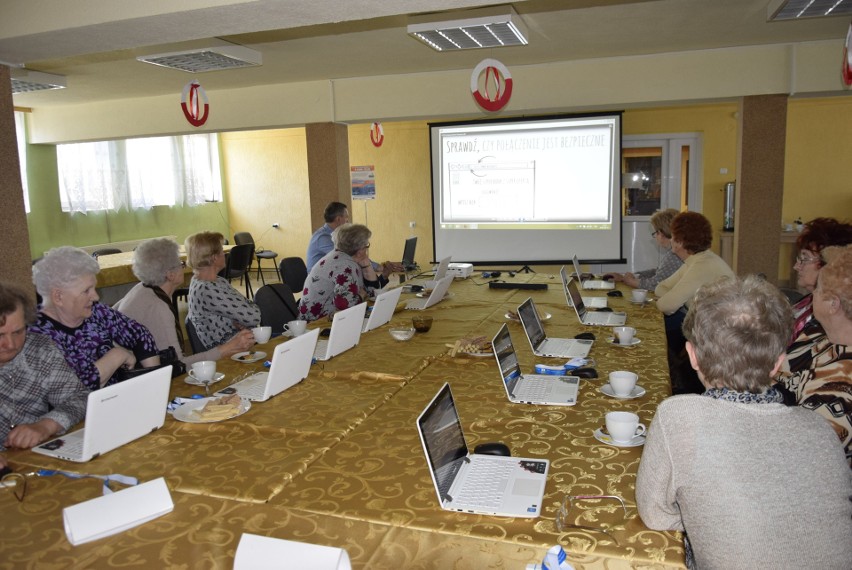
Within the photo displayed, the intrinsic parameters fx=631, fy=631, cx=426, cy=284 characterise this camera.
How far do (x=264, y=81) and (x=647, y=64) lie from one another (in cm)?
376

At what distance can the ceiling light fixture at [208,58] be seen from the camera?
456 cm

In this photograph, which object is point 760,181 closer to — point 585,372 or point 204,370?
point 585,372

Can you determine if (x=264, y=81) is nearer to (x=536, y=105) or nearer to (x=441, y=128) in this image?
(x=441, y=128)

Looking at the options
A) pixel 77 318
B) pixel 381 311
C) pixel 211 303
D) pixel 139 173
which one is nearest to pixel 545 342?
pixel 381 311

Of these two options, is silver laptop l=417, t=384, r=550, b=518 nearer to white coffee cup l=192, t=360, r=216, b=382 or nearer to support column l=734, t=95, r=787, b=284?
white coffee cup l=192, t=360, r=216, b=382

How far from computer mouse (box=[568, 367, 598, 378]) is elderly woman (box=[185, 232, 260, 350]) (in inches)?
69.9

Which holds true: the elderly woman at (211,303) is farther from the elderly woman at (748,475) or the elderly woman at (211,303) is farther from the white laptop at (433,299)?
the elderly woman at (748,475)

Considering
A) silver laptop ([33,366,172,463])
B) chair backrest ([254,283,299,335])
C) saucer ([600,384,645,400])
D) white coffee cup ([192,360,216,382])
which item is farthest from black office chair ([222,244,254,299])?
saucer ([600,384,645,400])

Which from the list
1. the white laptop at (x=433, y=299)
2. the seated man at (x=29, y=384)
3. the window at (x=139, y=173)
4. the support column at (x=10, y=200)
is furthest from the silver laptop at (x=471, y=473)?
the window at (x=139, y=173)

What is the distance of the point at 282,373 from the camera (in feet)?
7.56

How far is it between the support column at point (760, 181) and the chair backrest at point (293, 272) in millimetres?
4048

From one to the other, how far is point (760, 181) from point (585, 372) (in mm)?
4167

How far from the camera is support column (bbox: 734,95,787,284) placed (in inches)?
219

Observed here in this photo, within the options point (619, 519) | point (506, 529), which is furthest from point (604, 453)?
point (506, 529)
